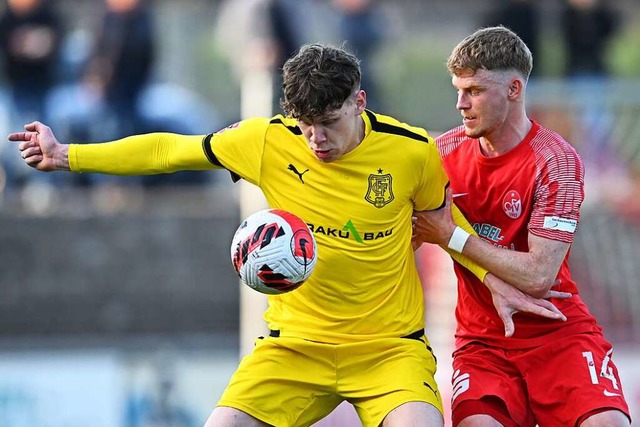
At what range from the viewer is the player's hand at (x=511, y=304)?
7035mm

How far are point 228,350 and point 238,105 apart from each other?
9.99 m

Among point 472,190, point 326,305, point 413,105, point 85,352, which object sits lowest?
point 85,352

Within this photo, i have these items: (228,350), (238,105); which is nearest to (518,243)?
(228,350)

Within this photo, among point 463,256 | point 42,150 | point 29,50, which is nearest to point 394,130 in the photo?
point 463,256

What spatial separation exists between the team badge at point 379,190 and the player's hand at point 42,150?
1.55m

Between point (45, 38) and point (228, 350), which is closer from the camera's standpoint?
point (228, 350)

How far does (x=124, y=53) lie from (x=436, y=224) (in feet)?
27.3

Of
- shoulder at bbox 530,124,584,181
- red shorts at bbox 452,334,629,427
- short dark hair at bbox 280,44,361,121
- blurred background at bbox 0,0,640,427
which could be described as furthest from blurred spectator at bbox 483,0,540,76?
short dark hair at bbox 280,44,361,121

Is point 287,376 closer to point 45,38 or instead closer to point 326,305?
point 326,305

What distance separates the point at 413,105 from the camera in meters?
19.1

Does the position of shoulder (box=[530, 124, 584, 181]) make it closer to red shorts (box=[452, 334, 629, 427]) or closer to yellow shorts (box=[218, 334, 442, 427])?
red shorts (box=[452, 334, 629, 427])

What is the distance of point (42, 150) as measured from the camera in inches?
276

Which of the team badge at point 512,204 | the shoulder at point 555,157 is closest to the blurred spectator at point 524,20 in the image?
the shoulder at point 555,157

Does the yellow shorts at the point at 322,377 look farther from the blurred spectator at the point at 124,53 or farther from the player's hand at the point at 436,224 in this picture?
the blurred spectator at the point at 124,53
